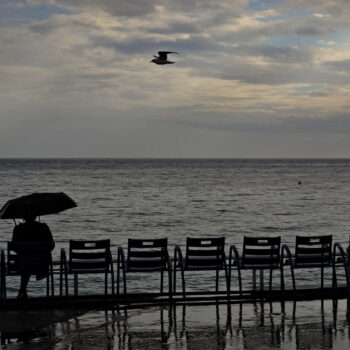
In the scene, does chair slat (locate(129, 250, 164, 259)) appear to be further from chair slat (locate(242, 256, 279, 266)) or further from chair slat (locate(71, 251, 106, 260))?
chair slat (locate(242, 256, 279, 266))

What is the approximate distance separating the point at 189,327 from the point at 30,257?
306cm

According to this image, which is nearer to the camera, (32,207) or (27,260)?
(27,260)

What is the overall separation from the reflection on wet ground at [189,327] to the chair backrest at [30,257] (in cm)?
79

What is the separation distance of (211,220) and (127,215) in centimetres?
843

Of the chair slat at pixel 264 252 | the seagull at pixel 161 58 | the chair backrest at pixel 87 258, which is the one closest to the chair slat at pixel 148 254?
the chair backrest at pixel 87 258

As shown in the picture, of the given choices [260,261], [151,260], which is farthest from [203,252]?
[260,261]

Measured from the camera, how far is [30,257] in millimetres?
10781

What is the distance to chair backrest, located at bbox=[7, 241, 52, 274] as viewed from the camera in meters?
10.8

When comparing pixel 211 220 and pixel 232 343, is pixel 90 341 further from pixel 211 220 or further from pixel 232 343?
pixel 211 220

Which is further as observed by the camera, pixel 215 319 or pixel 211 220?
pixel 211 220

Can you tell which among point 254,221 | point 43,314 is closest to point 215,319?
point 43,314

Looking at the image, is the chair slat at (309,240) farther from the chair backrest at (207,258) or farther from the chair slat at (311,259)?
the chair backrest at (207,258)

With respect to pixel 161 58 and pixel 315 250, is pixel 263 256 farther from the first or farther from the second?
pixel 161 58

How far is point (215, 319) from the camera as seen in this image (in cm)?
996
